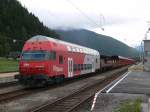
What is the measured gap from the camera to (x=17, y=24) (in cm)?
16400

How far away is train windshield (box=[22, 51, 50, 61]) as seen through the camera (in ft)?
84.0

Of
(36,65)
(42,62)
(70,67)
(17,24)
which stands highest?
(17,24)

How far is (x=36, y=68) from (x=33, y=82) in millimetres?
862

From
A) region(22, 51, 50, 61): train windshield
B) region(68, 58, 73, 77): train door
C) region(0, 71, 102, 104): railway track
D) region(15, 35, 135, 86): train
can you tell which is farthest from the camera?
region(68, 58, 73, 77): train door

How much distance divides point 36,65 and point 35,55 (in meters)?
0.83

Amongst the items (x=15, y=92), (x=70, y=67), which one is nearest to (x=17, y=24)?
(x=70, y=67)

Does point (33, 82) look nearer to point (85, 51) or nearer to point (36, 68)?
point (36, 68)

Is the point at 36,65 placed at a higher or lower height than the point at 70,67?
higher

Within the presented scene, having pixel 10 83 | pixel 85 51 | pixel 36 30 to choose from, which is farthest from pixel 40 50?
pixel 36 30

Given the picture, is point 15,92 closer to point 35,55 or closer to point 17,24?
point 35,55

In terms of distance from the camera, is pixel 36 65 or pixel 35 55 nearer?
pixel 36 65

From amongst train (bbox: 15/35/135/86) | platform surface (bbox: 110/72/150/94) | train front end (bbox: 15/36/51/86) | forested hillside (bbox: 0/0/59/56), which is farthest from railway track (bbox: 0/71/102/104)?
forested hillside (bbox: 0/0/59/56)

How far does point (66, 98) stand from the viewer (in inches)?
779

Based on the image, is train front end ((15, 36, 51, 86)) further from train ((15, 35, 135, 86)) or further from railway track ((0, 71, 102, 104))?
railway track ((0, 71, 102, 104))
